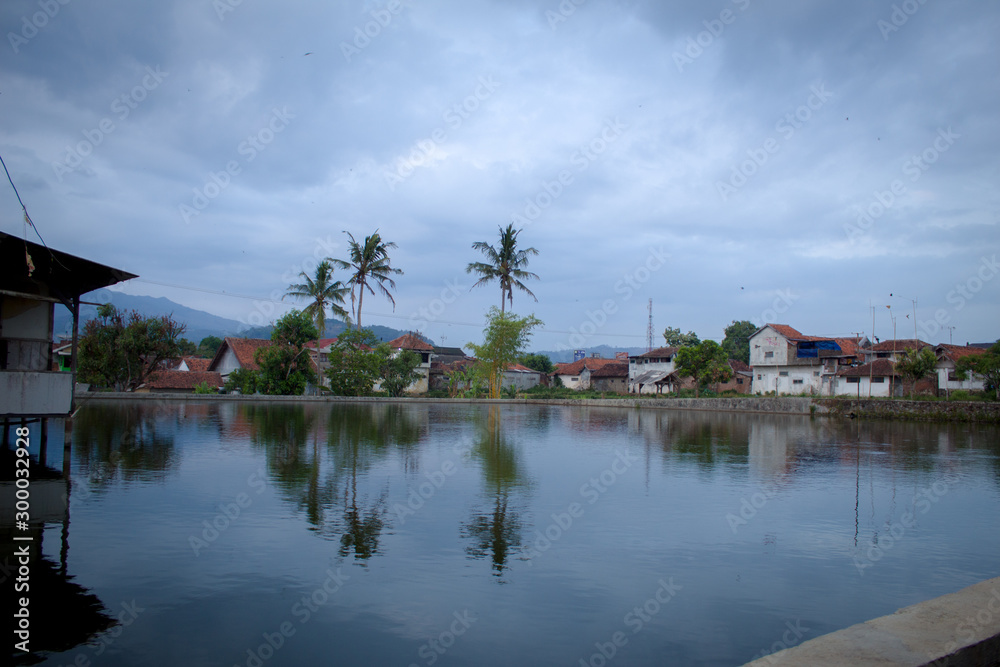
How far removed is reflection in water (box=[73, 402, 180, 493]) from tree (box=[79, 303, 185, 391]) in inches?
570

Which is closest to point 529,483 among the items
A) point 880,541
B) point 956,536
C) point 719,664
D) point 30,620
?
point 880,541

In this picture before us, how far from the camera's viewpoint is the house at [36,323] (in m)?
13.4

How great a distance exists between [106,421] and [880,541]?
23751 millimetres

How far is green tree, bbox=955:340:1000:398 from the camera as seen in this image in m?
35.1

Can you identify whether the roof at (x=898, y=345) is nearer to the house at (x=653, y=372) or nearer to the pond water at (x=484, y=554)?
the house at (x=653, y=372)

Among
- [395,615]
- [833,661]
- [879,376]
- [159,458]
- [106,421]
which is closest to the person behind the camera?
[833,661]

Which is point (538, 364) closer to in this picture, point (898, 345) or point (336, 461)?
point (898, 345)

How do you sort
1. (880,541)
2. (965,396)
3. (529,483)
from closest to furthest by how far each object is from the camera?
(880,541) < (529,483) < (965,396)

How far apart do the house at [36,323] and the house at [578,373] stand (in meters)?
62.5

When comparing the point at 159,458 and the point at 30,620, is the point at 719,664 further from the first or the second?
the point at 159,458

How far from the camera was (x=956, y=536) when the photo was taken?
9.59m

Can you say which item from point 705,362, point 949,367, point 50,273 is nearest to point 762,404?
point 705,362

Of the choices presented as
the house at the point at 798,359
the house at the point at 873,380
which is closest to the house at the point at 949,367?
the house at the point at 873,380

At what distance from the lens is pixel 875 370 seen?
147 ft
